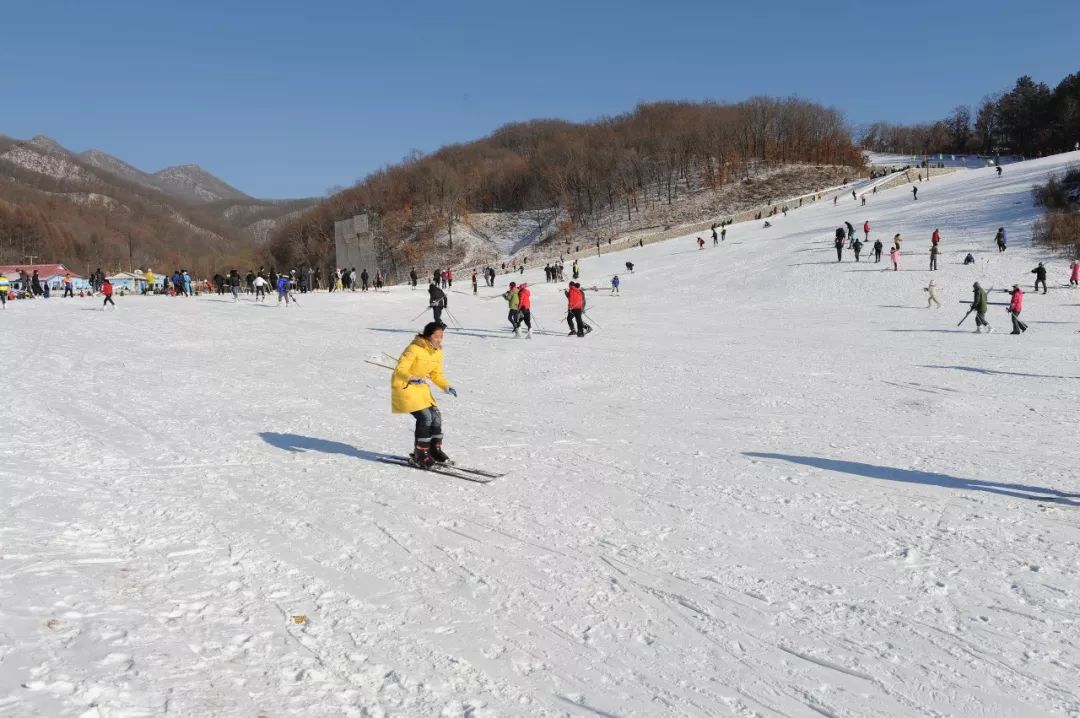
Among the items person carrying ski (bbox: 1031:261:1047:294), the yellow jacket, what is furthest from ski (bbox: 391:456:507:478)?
person carrying ski (bbox: 1031:261:1047:294)

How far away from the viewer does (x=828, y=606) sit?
Result: 4109 millimetres

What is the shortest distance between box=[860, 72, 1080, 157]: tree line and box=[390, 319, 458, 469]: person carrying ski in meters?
78.2

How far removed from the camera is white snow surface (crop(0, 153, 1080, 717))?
3.37 meters

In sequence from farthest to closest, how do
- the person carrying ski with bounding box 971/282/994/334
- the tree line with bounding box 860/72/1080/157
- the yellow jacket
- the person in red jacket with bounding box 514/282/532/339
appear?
the tree line with bounding box 860/72/1080/157 < the person in red jacket with bounding box 514/282/532/339 < the person carrying ski with bounding box 971/282/994/334 < the yellow jacket

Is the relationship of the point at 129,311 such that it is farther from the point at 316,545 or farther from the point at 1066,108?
the point at 1066,108

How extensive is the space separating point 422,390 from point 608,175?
86358 millimetres

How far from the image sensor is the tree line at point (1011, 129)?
6925cm

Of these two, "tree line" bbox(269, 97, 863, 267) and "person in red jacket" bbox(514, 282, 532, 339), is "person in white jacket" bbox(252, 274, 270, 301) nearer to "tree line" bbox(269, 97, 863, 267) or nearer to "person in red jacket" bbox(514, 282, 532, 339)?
"person in red jacket" bbox(514, 282, 532, 339)

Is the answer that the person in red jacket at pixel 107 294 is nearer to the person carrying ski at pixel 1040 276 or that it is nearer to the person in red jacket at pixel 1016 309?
the person in red jacket at pixel 1016 309

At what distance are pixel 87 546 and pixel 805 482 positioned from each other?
18.6ft

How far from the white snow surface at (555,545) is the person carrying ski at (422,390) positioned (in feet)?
1.00

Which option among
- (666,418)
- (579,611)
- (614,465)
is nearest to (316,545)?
(579,611)

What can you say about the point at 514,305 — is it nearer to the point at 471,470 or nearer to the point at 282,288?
the point at 471,470

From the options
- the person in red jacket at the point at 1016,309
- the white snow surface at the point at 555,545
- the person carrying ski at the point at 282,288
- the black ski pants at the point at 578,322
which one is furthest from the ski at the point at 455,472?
the person carrying ski at the point at 282,288
